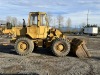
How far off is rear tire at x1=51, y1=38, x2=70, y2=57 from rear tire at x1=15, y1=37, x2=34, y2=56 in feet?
5.59

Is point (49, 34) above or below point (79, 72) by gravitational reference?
above

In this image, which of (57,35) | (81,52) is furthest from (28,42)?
(81,52)

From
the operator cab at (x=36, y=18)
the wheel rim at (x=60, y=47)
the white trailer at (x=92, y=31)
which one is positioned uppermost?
the operator cab at (x=36, y=18)

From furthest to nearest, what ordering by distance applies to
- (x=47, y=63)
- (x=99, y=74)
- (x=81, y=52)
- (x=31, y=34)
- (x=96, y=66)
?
(x=31, y=34), (x=81, y=52), (x=47, y=63), (x=96, y=66), (x=99, y=74)

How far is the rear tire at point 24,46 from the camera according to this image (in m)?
19.2

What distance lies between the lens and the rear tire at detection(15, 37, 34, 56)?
19156mm

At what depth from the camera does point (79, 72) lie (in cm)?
1261

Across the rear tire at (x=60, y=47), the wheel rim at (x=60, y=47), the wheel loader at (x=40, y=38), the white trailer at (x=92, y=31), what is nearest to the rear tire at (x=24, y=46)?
the wheel loader at (x=40, y=38)

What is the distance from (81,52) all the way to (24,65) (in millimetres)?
5270

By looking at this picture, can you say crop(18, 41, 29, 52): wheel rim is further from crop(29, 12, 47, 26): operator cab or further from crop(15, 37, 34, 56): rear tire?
crop(29, 12, 47, 26): operator cab

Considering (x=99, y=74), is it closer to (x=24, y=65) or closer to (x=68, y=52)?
(x=24, y=65)

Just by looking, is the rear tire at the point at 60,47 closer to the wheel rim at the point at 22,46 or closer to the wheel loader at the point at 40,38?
the wheel loader at the point at 40,38

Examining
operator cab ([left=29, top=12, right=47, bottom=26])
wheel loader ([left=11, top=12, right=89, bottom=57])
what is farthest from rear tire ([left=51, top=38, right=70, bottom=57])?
operator cab ([left=29, top=12, right=47, bottom=26])

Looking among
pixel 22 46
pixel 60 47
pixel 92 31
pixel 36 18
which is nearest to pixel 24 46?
pixel 22 46
